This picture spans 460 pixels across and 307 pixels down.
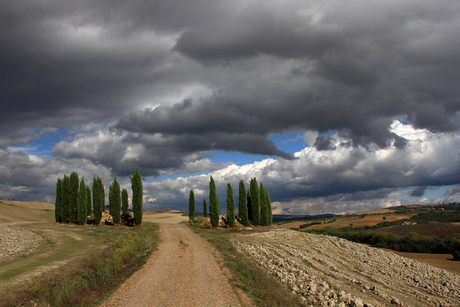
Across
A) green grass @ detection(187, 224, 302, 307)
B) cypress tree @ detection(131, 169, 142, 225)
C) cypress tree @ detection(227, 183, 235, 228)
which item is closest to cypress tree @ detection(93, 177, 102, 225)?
cypress tree @ detection(131, 169, 142, 225)

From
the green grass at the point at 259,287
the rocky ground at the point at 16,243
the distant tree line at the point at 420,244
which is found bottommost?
the distant tree line at the point at 420,244

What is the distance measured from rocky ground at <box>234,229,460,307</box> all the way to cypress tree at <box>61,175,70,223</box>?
106 ft

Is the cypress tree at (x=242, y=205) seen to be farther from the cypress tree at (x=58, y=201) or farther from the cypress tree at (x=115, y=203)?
the cypress tree at (x=58, y=201)

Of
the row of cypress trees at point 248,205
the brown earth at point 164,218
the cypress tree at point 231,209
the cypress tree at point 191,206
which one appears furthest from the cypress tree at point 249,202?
A: the brown earth at point 164,218

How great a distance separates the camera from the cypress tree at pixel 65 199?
39125 mm

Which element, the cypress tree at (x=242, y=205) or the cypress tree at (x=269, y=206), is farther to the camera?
the cypress tree at (x=269, y=206)

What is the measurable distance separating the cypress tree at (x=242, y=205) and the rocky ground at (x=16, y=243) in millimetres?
28271

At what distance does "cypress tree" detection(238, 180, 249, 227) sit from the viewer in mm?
42562

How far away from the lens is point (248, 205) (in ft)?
150

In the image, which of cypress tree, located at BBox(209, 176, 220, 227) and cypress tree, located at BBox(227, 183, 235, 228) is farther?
cypress tree, located at BBox(209, 176, 220, 227)

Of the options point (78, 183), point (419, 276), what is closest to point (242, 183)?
point (78, 183)

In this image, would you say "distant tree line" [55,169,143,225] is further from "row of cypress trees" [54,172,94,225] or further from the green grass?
the green grass

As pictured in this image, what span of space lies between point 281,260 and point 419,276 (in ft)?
30.4

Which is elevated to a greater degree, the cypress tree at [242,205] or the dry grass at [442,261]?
the cypress tree at [242,205]
